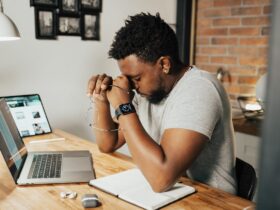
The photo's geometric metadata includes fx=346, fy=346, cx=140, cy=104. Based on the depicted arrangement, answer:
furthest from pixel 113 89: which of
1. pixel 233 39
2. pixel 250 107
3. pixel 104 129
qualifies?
pixel 233 39

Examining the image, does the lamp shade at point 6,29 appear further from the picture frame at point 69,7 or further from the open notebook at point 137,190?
the open notebook at point 137,190

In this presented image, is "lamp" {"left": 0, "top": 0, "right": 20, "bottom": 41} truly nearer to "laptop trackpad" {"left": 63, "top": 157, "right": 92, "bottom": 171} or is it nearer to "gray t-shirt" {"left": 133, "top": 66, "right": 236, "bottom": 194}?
"laptop trackpad" {"left": 63, "top": 157, "right": 92, "bottom": 171}

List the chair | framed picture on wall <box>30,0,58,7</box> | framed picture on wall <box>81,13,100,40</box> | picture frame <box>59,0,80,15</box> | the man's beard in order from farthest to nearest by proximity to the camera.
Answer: framed picture on wall <box>81,13,100,40</box>, picture frame <box>59,0,80,15</box>, framed picture on wall <box>30,0,58,7</box>, the man's beard, the chair

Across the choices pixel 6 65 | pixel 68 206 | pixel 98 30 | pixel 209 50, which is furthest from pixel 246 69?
pixel 68 206

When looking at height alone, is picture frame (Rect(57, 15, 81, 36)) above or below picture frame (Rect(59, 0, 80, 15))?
below

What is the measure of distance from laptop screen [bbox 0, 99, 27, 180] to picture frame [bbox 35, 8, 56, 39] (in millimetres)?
753

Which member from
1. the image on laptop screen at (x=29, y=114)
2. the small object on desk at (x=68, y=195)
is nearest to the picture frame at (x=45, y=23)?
the image on laptop screen at (x=29, y=114)

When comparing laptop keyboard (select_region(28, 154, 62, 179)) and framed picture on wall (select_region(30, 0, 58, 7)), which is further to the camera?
framed picture on wall (select_region(30, 0, 58, 7))

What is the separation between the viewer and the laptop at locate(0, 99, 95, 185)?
1.18 meters

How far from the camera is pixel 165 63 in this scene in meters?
1.32

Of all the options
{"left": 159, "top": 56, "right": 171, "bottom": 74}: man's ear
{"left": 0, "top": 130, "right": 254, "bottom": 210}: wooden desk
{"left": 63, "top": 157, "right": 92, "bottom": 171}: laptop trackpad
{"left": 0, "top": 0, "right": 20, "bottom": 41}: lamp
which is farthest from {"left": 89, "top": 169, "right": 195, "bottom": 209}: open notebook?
{"left": 0, "top": 0, "right": 20, "bottom": 41}: lamp

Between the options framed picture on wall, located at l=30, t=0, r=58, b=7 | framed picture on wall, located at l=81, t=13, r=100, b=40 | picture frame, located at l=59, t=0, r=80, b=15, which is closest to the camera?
framed picture on wall, located at l=30, t=0, r=58, b=7

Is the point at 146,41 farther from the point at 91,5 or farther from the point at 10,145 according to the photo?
the point at 91,5

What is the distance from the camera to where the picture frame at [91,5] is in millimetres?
2156
